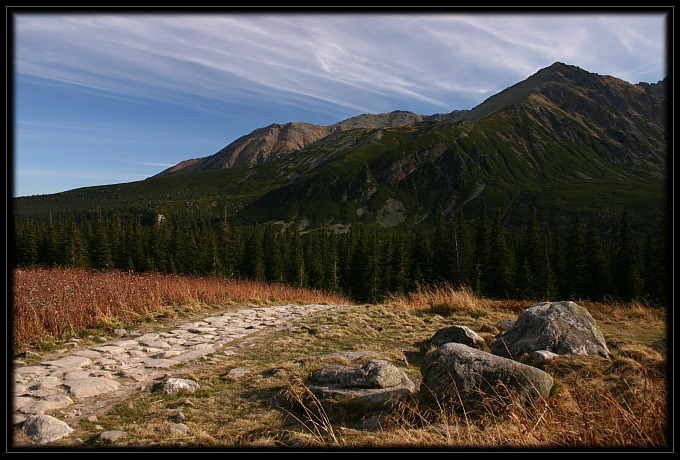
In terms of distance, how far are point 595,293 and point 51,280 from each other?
6929cm

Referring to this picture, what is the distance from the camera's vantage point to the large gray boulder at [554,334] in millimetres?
7605

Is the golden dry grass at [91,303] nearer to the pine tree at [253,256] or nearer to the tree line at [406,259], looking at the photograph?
the tree line at [406,259]

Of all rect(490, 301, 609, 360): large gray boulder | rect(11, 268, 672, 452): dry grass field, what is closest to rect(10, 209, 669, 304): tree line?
rect(11, 268, 672, 452): dry grass field

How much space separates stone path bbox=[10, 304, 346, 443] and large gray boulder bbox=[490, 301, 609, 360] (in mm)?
6452

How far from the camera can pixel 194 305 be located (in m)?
12.7

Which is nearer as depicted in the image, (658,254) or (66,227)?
(658,254)

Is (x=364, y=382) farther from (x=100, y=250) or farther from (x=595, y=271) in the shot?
(x=100, y=250)

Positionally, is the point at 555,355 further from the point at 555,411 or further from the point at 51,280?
the point at 51,280

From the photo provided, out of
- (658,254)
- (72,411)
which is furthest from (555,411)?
(658,254)

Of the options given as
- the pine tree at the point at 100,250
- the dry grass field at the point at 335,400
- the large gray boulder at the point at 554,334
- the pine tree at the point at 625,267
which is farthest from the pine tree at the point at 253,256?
the large gray boulder at the point at 554,334

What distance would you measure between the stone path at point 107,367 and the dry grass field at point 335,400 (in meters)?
0.44

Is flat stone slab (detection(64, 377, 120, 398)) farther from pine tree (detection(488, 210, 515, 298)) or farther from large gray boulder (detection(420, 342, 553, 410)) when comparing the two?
pine tree (detection(488, 210, 515, 298))

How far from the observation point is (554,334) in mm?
7875

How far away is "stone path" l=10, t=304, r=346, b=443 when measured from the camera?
488 cm
